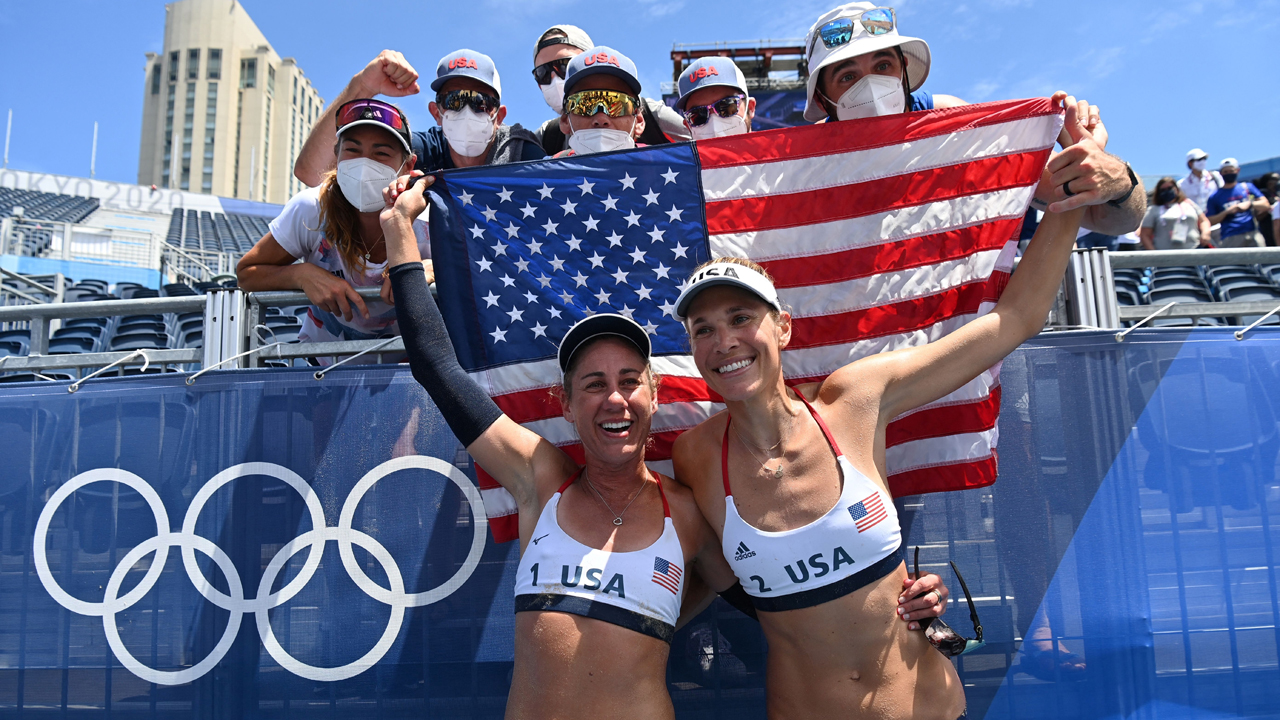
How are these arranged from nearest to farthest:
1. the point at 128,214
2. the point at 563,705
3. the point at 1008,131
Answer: the point at 563,705 < the point at 1008,131 < the point at 128,214

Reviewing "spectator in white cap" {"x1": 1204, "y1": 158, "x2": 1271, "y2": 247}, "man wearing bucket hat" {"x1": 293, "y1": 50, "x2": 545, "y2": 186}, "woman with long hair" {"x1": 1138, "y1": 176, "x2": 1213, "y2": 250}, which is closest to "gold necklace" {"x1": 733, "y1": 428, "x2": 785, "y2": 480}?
"man wearing bucket hat" {"x1": 293, "y1": 50, "x2": 545, "y2": 186}

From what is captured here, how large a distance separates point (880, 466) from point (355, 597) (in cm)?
234

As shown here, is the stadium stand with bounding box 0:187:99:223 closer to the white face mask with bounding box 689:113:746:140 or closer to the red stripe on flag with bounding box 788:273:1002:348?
the white face mask with bounding box 689:113:746:140

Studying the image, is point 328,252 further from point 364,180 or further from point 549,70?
point 549,70

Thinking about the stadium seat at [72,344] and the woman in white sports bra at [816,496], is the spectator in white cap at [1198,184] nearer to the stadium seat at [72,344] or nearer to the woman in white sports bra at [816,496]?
the woman in white sports bra at [816,496]

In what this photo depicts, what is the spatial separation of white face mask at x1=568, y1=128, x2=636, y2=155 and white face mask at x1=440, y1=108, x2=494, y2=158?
72 cm

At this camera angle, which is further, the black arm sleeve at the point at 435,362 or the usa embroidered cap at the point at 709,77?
the usa embroidered cap at the point at 709,77

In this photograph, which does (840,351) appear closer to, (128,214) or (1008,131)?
(1008,131)

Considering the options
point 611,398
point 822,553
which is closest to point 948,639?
point 822,553

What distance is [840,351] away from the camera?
10.9 ft

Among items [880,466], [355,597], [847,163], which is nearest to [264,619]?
[355,597]

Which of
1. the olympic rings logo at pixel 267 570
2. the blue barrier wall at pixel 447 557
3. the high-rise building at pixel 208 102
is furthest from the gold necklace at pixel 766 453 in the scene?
the high-rise building at pixel 208 102

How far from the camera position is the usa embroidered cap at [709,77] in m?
4.41

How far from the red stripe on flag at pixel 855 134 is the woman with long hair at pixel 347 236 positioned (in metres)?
1.49
